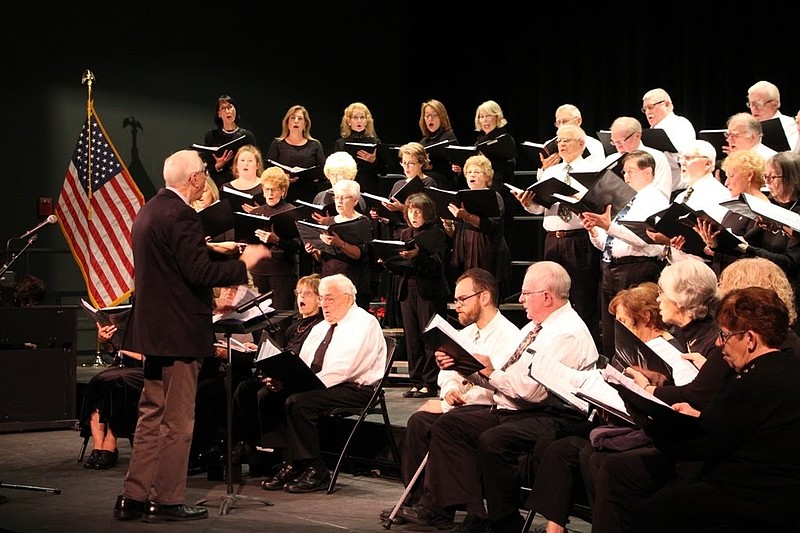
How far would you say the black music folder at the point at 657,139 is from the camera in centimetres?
679

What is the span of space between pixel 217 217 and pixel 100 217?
4.13 meters

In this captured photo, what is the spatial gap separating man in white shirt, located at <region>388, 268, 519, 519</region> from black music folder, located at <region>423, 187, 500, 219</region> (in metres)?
1.59

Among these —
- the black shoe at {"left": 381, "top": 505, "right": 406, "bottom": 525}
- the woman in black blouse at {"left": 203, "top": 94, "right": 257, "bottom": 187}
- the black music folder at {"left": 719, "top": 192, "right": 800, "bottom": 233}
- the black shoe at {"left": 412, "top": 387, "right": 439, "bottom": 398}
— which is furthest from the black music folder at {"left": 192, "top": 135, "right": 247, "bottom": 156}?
the black music folder at {"left": 719, "top": 192, "right": 800, "bottom": 233}

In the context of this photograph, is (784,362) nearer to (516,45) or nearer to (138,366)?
(138,366)

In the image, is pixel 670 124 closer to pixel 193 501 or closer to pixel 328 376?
pixel 328 376

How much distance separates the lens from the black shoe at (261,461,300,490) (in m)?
6.20

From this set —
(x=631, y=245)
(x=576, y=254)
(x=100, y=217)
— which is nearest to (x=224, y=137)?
(x=100, y=217)

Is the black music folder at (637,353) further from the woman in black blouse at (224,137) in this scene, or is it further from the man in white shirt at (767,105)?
the woman in black blouse at (224,137)

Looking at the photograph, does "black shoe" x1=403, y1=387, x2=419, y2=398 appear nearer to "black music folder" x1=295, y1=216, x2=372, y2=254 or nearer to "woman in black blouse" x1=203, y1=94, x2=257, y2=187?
"black music folder" x1=295, y1=216, x2=372, y2=254

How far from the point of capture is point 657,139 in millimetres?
6789

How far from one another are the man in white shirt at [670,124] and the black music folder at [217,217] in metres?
2.69

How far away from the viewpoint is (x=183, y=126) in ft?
38.4

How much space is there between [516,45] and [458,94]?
0.98m

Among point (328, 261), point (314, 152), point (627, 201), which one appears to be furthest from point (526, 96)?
point (627, 201)
